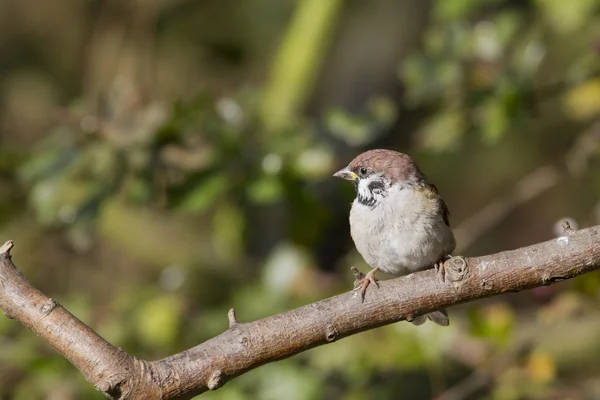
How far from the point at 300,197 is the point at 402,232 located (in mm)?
1113

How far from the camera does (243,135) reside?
12.8 feet

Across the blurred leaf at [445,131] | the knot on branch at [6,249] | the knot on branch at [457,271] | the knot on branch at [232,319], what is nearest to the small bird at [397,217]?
the knot on branch at [457,271]

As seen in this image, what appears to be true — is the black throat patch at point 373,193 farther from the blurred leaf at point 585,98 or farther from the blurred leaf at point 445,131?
the blurred leaf at point 585,98

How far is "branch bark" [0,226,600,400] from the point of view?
2098mm

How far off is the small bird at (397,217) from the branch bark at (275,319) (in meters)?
0.57

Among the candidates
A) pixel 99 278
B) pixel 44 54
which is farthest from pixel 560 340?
pixel 44 54

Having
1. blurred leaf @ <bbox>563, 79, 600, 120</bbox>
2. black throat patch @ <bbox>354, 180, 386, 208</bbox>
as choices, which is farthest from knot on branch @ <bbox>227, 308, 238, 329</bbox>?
blurred leaf @ <bbox>563, 79, 600, 120</bbox>

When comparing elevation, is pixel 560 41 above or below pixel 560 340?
above

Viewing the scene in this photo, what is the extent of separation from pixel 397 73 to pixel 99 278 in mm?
2419

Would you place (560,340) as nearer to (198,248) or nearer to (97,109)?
(198,248)

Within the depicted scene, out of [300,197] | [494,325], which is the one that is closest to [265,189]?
[300,197]

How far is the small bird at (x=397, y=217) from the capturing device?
9.41 ft

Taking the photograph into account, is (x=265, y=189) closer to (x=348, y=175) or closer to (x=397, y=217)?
(x=348, y=175)

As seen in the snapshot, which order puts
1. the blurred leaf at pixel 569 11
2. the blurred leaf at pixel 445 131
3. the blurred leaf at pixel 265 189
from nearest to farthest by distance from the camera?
the blurred leaf at pixel 569 11 → the blurred leaf at pixel 265 189 → the blurred leaf at pixel 445 131
